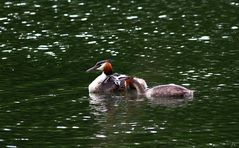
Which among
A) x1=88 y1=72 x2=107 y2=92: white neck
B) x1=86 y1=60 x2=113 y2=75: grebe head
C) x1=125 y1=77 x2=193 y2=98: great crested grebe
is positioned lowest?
x1=125 y1=77 x2=193 y2=98: great crested grebe

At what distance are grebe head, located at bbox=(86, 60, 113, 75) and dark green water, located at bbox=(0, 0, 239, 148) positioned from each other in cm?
68

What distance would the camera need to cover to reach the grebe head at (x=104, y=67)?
1133 inches

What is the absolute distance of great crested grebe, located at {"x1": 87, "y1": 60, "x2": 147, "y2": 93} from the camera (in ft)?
89.9

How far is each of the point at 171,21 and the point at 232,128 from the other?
678 inches

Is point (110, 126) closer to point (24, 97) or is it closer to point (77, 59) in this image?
point (24, 97)

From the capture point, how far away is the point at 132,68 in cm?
3036

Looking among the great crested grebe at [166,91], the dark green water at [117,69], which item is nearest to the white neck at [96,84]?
the dark green water at [117,69]

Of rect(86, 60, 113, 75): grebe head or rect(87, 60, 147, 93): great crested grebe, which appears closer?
rect(87, 60, 147, 93): great crested grebe

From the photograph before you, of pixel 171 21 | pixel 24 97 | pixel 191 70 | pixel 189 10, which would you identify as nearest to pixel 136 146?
pixel 24 97

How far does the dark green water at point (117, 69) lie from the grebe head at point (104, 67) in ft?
2.24

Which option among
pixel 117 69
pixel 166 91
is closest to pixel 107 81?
pixel 117 69

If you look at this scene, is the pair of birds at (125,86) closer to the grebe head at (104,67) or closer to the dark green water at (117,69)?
the grebe head at (104,67)

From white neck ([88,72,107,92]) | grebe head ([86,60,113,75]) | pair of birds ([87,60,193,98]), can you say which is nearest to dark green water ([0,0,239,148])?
white neck ([88,72,107,92])

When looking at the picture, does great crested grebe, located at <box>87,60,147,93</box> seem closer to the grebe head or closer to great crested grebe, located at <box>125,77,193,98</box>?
the grebe head
